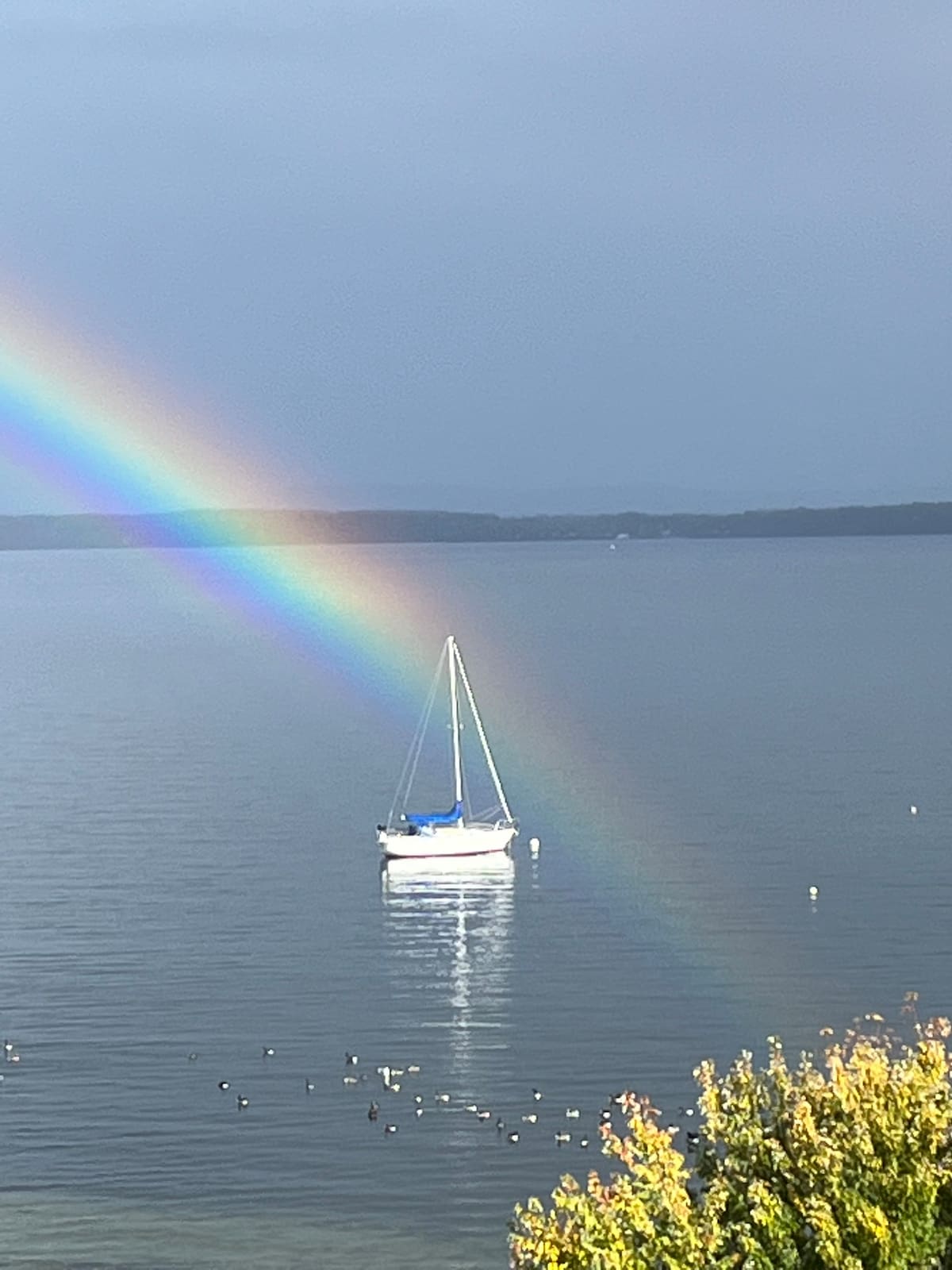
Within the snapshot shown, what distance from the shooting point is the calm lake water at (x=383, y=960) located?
4362cm

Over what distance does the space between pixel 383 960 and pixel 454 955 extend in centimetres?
227

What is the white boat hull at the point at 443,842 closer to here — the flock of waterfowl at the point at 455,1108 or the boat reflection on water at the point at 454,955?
the boat reflection on water at the point at 454,955

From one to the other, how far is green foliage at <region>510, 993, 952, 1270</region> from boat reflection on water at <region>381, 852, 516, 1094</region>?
32.6m

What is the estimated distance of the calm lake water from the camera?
43625mm

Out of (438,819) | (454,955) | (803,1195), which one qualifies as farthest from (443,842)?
(803,1195)

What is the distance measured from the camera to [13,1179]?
45125 mm

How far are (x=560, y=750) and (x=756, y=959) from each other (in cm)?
6002

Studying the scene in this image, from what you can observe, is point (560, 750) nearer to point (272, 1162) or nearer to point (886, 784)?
point (886, 784)

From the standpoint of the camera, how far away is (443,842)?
84.1 metres

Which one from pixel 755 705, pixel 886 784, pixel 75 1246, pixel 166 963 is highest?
pixel 755 705

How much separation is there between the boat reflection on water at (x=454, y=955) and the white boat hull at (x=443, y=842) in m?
0.29

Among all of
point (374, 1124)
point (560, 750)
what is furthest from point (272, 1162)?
point (560, 750)

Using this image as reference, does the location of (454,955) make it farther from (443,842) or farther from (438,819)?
(438,819)

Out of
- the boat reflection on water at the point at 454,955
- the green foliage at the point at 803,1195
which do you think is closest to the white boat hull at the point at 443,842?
the boat reflection on water at the point at 454,955
